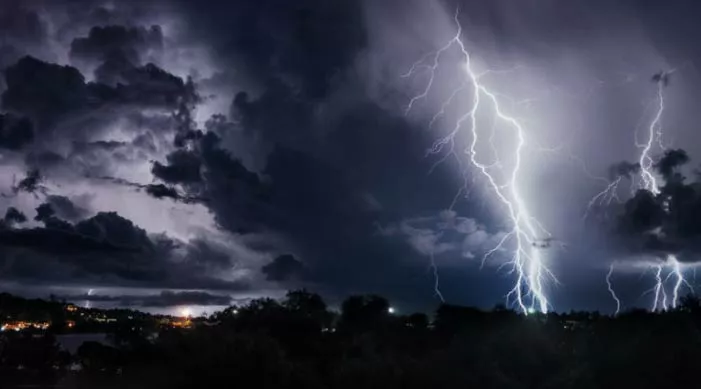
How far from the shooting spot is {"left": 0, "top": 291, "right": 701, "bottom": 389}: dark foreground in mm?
30891

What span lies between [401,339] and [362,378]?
714 inches

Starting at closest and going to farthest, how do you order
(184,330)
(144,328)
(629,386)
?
(184,330) < (629,386) < (144,328)

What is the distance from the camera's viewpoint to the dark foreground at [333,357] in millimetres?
30891

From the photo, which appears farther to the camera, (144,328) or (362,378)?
(144,328)

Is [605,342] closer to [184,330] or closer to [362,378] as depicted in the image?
[362,378]

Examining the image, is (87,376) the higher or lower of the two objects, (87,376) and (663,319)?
the lower

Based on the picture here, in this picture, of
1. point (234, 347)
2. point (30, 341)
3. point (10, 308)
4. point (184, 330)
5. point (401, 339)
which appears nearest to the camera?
point (234, 347)

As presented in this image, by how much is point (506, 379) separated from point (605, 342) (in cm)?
940

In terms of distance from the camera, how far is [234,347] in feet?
101

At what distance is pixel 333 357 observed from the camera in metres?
38.3

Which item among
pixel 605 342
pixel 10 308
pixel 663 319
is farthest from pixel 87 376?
pixel 10 308

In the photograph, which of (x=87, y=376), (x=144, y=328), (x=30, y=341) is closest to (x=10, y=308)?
(x=30, y=341)

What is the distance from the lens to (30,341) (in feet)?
148

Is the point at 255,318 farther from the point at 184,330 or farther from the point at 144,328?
the point at 184,330
